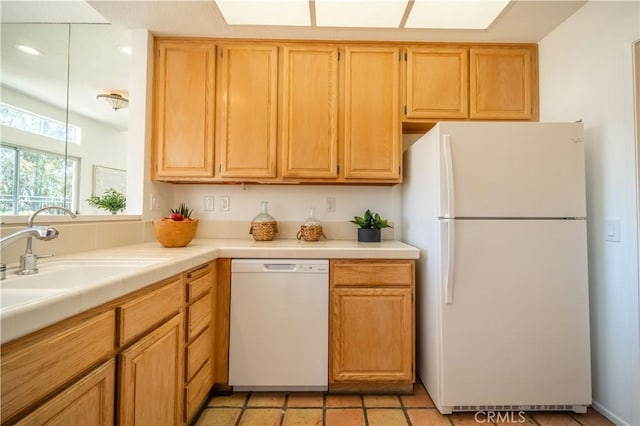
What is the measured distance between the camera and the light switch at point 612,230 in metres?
1.53

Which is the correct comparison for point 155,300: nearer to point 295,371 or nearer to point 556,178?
point 295,371

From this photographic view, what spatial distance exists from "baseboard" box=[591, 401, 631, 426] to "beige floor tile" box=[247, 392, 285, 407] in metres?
1.74

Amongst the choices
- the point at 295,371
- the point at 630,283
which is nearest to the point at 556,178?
the point at 630,283

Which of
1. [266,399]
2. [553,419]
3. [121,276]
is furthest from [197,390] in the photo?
[553,419]

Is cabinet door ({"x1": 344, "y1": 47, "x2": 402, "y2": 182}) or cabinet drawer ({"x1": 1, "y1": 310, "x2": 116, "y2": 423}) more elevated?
cabinet door ({"x1": 344, "y1": 47, "x2": 402, "y2": 182})

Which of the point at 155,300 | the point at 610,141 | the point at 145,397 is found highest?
the point at 610,141

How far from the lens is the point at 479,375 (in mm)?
1583

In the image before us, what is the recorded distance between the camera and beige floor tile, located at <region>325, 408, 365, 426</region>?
154 cm

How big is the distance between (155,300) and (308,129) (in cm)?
145

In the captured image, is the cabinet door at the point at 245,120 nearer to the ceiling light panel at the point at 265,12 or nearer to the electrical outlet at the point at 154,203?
the ceiling light panel at the point at 265,12

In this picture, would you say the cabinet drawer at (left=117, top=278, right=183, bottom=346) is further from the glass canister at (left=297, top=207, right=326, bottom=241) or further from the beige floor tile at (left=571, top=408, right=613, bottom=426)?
the beige floor tile at (left=571, top=408, right=613, bottom=426)

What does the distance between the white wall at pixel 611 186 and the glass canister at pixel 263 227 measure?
6.49 ft

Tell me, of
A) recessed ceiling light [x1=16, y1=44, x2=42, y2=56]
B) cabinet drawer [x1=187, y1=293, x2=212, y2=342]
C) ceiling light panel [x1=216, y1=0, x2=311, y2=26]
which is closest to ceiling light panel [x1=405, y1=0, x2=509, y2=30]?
ceiling light panel [x1=216, y1=0, x2=311, y2=26]

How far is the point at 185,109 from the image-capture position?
2.09 meters
